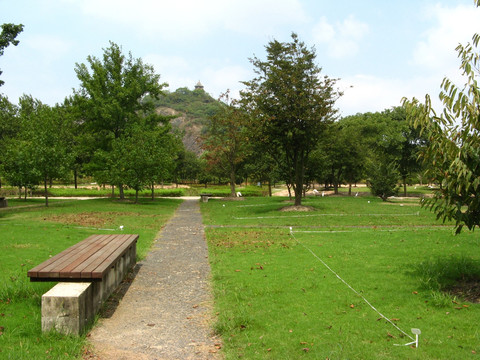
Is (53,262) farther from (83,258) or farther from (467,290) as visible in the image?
(467,290)

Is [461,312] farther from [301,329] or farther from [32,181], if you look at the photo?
[32,181]

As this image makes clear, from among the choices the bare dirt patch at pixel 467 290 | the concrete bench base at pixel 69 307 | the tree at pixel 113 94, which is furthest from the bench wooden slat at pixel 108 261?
the tree at pixel 113 94

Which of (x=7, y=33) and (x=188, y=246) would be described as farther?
(x=7, y=33)

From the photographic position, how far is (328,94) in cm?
2111

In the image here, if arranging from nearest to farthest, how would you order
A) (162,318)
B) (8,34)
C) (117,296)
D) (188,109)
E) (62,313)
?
(62,313) → (162,318) → (117,296) → (8,34) → (188,109)

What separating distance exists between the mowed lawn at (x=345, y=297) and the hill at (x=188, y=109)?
124202 millimetres

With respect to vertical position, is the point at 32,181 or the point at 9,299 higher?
the point at 32,181

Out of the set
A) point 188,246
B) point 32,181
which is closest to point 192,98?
point 32,181

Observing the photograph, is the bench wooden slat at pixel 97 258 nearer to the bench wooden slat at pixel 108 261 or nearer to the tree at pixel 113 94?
the bench wooden slat at pixel 108 261

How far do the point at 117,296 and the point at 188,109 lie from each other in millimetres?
165310

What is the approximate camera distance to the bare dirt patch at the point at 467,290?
214 inches

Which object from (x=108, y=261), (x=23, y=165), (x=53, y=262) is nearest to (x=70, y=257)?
(x=53, y=262)

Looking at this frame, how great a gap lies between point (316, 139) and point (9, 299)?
18229 mm

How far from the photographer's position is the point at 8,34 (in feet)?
55.9
